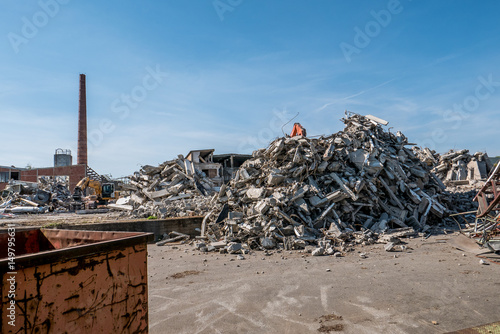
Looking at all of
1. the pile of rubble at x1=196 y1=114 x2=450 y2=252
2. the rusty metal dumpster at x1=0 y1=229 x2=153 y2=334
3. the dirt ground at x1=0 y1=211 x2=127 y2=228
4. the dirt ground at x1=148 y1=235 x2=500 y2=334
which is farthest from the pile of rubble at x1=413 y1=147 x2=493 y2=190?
the rusty metal dumpster at x1=0 y1=229 x2=153 y2=334

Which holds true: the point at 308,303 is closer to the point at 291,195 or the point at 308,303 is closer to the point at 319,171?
the point at 291,195

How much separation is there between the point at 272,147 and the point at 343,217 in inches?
167

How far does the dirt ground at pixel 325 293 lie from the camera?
4184mm

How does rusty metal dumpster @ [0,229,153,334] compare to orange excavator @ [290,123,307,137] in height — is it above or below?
below

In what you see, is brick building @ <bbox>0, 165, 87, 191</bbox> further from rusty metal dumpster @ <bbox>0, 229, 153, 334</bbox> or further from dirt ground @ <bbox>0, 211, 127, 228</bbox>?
rusty metal dumpster @ <bbox>0, 229, 153, 334</bbox>

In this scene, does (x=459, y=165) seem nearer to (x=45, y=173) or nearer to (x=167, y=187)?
(x=167, y=187)

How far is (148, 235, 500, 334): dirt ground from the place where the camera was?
418cm

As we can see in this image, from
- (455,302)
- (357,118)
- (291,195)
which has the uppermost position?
(357,118)

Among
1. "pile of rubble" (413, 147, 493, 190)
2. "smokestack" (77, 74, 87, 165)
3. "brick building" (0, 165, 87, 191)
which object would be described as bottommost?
"pile of rubble" (413, 147, 493, 190)

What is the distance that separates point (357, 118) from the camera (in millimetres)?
16312

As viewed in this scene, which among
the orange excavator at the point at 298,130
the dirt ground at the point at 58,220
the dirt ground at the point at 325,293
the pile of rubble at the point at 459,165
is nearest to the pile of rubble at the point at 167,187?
the dirt ground at the point at 58,220

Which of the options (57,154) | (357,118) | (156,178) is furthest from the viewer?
(57,154)

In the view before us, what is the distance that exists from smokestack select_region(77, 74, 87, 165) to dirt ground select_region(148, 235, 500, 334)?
3976cm

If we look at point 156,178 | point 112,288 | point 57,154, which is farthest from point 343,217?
point 57,154
